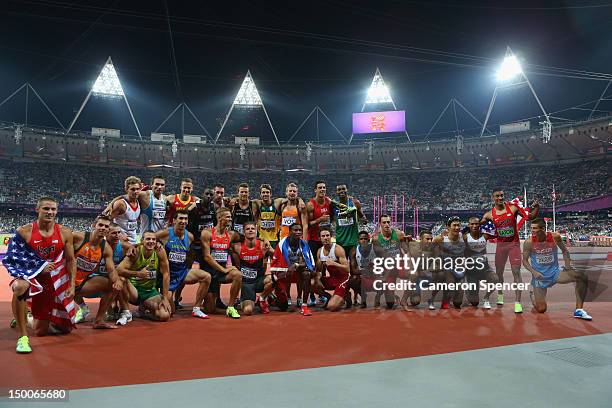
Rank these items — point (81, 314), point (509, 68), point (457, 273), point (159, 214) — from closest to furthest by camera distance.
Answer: point (81, 314) < point (457, 273) < point (159, 214) < point (509, 68)

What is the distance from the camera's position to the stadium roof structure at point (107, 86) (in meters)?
37.9

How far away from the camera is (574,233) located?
97.4 ft

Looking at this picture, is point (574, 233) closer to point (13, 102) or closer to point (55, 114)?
point (55, 114)

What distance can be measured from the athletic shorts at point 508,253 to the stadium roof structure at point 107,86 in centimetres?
4183

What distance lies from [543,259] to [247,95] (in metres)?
40.5

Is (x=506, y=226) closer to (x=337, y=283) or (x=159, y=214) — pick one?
Answer: (x=337, y=283)

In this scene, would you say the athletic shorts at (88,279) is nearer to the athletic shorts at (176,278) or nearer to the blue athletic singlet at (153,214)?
the athletic shorts at (176,278)

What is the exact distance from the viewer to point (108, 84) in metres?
39.0

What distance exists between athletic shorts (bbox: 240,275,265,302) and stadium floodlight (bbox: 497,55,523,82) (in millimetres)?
37549

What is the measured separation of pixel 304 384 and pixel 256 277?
3932 mm

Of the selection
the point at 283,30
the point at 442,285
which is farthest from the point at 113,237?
the point at 283,30

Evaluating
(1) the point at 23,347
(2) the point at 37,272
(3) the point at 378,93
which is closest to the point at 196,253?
(2) the point at 37,272

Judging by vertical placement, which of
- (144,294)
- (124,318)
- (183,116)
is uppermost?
(183,116)

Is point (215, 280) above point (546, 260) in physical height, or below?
below
